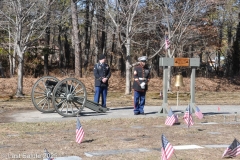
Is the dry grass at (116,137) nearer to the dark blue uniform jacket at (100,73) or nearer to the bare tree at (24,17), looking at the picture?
the dark blue uniform jacket at (100,73)

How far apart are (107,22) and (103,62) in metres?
12.4

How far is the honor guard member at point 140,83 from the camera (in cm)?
1294

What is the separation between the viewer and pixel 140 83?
42.4ft

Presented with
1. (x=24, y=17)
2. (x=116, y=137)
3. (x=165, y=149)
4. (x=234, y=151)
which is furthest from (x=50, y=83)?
(x=24, y=17)

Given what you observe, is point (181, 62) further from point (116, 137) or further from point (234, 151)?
point (234, 151)

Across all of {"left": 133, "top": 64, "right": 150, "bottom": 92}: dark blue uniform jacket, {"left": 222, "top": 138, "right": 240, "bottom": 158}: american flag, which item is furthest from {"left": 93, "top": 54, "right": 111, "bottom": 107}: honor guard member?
{"left": 222, "top": 138, "right": 240, "bottom": 158}: american flag

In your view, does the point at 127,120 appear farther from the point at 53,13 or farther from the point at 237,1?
the point at 237,1

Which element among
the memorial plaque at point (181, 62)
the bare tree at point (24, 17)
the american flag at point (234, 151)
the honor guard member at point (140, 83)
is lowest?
the american flag at point (234, 151)

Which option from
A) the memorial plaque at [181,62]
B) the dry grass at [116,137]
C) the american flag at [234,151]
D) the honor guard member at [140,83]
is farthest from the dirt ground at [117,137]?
the memorial plaque at [181,62]

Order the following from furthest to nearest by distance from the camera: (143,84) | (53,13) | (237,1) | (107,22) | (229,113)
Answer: (237,1), (107,22), (53,13), (229,113), (143,84)

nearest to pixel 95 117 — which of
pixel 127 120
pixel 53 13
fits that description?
pixel 127 120

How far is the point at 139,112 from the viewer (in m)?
13.2

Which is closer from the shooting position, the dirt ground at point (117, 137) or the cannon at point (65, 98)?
the dirt ground at point (117, 137)

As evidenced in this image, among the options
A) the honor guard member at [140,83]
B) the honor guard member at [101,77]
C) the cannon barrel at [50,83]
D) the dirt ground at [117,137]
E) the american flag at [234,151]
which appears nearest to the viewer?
the american flag at [234,151]
